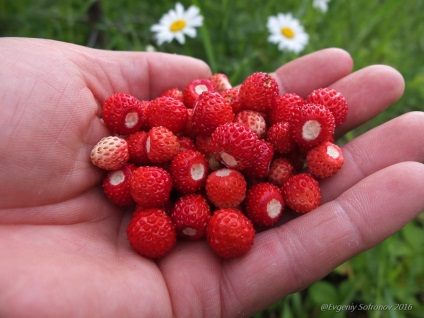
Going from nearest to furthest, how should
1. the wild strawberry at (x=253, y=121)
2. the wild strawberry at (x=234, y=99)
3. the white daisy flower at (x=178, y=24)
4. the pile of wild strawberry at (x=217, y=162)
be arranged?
the pile of wild strawberry at (x=217, y=162)
the wild strawberry at (x=253, y=121)
the wild strawberry at (x=234, y=99)
the white daisy flower at (x=178, y=24)

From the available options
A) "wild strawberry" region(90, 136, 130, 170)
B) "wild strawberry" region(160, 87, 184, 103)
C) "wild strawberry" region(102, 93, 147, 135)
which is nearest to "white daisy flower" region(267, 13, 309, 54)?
"wild strawberry" region(160, 87, 184, 103)

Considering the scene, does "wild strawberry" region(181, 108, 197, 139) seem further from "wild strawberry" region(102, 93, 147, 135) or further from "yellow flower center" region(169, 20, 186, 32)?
"yellow flower center" region(169, 20, 186, 32)

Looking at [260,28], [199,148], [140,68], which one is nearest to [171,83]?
[140,68]

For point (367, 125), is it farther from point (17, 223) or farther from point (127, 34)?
point (17, 223)

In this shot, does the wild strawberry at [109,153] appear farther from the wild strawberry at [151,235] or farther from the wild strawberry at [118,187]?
the wild strawberry at [151,235]

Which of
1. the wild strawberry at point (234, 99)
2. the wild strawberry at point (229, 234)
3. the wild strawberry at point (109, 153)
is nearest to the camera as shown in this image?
the wild strawberry at point (229, 234)

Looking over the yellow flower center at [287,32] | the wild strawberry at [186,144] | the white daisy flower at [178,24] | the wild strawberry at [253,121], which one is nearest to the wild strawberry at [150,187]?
the wild strawberry at [186,144]
